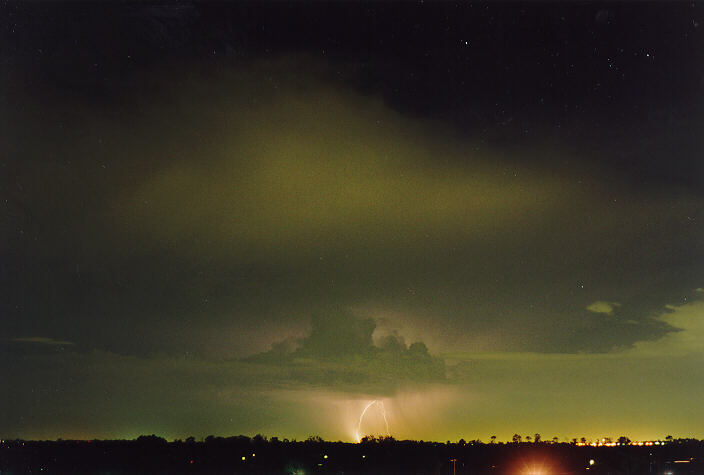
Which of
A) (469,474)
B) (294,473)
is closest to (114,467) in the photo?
(294,473)

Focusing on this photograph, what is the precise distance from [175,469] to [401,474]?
165 feet

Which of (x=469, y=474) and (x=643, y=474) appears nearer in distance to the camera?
(x=643, y=474)

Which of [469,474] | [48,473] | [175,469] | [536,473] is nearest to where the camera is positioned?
[536,473]

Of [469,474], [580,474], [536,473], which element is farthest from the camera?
[469,474]

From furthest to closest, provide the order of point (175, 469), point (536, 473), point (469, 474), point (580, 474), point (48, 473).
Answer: point (175, 469) < point (469, 474) < point (48, 473) < point (580, 474) < point (536, 473)

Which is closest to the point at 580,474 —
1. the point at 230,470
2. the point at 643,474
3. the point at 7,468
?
the point at 643,474

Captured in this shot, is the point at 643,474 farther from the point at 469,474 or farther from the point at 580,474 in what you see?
the point at 469,474

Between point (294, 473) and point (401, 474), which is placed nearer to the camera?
point (294, 473)

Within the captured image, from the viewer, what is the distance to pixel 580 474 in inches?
6156

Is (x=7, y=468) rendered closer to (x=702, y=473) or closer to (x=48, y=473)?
(x=48, y=473)

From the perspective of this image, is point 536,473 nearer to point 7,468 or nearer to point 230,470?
point 230,470

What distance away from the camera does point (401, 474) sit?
593ft

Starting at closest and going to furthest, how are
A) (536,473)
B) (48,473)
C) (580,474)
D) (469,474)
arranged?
(536,473) → (580,474) → (48,473) → (469,474)

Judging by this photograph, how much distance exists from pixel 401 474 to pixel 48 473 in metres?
69.9
